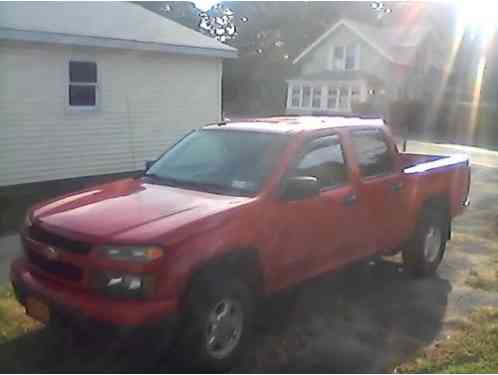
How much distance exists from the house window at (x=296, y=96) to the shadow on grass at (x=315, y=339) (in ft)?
113

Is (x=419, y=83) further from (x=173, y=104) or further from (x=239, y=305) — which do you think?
(x=239, y=305)

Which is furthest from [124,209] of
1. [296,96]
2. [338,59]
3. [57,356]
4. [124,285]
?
[296,96]

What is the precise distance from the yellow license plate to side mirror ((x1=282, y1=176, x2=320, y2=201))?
6.14 feet

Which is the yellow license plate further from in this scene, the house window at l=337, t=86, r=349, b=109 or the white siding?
the house window at l=337, t=86, r=349, b=109

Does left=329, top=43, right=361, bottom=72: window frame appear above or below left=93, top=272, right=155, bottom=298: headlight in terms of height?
above

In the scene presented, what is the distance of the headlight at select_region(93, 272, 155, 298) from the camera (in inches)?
135

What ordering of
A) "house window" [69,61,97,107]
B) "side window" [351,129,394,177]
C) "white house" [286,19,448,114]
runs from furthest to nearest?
1. "white house" [286,19,448,114]
2. "house window" [69,61,97,107]
3. "side window" [351,129,394,177]

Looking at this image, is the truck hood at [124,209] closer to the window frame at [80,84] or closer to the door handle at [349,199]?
the door handle at [349,199]

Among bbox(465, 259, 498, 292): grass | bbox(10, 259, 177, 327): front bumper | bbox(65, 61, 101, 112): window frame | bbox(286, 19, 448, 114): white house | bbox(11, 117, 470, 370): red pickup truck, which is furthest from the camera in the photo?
bbox(286, 19, 448, 114): white house

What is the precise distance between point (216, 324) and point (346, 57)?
35.9 metres

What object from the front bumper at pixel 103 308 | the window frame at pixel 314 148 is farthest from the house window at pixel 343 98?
the front bumper at pixel 103 308

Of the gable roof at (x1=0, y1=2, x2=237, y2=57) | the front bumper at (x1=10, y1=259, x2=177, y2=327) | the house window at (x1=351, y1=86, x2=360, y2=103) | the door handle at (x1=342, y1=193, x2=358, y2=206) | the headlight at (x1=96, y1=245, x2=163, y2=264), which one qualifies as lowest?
the front bumper at (x1=10, y1=259, x2=177, y2=327)

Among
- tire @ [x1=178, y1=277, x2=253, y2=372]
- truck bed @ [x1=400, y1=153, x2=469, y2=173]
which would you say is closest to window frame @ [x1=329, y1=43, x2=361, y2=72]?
truck bed @ [x1=400, y1=153, x2=469, y2=173]

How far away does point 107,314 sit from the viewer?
3.37 m
